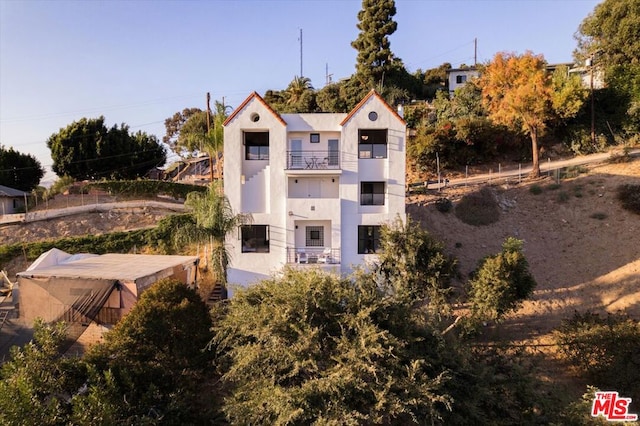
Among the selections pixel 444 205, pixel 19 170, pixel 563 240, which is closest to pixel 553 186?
pixel 563 240

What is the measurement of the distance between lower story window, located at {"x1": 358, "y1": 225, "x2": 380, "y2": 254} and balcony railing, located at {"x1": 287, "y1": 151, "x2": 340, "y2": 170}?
157 inches

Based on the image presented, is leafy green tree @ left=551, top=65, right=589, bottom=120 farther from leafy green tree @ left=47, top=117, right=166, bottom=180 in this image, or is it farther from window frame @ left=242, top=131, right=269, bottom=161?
leafy green tree @ left=47, top=117, right=166, bottom=180

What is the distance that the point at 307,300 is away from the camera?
11.3m

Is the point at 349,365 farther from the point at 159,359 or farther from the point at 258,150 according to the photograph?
the point at 258,150

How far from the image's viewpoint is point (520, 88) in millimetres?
29406

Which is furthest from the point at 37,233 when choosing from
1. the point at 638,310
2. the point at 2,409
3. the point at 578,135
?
the point at 578,135

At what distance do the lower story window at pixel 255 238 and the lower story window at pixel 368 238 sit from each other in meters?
5.45

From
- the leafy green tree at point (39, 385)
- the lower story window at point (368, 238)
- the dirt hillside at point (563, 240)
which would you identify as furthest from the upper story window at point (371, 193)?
the leafy green tree at point (39, 385)

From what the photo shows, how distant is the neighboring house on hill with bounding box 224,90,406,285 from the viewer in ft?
66.0

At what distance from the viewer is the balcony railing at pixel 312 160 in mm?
20688

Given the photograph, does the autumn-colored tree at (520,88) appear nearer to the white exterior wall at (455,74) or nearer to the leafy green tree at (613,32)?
the leafy green tree at (613,32)

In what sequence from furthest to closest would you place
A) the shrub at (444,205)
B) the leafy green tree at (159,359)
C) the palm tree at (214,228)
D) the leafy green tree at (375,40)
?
the leafy green tree at (375,40) < the shrub at (444,205) < the palm tree at (214,228) < the leafy green tree at (159,359)

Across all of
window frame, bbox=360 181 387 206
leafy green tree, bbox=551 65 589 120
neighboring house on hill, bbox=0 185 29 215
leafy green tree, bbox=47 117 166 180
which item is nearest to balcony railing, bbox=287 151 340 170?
window frame, bbox=360 181 387 206

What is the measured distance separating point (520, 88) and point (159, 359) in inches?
1265
